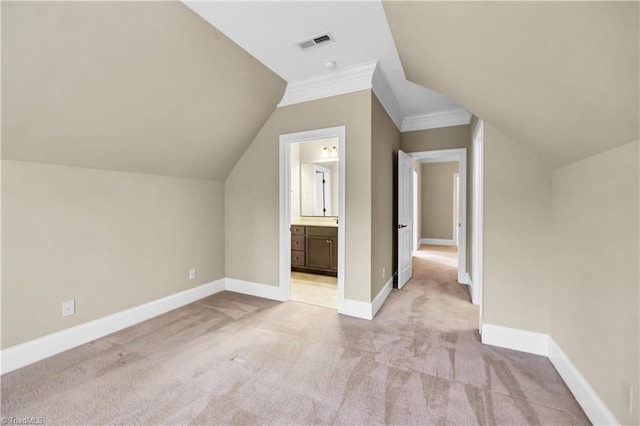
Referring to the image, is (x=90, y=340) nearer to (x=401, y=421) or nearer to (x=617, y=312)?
(x=401, y=421)

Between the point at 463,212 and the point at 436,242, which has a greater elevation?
the point at 463,212

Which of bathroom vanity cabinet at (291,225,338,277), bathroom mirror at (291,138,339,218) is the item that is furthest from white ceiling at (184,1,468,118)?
bathroom vanity cabinet at (291,225,338,277)

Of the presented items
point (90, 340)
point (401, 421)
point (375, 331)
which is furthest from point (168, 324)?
point (401, 421)

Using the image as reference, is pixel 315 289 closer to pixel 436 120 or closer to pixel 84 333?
pixel 84 333

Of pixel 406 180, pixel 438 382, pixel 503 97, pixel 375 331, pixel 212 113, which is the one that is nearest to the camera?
pixel 503 97

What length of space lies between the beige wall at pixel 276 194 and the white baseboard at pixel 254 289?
66 millimetres

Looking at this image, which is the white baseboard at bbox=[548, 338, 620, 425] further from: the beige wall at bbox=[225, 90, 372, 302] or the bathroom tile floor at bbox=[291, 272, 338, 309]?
the bathroom tile floor at bbox=[291, 272, 338, 309]

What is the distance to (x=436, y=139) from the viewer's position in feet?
14.4

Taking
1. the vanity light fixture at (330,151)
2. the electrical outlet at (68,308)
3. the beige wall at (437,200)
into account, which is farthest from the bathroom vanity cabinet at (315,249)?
the beige wall at (437,200)

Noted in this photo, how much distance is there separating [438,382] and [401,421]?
50cm

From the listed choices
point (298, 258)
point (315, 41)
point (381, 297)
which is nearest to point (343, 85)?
point (315, 41)

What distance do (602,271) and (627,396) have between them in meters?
0.62

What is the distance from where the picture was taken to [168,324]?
283cm

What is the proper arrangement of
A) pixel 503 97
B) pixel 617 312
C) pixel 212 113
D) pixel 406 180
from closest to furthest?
pixel 617 312, pixel 503 97, pixel 212 113, pixel 406 180
